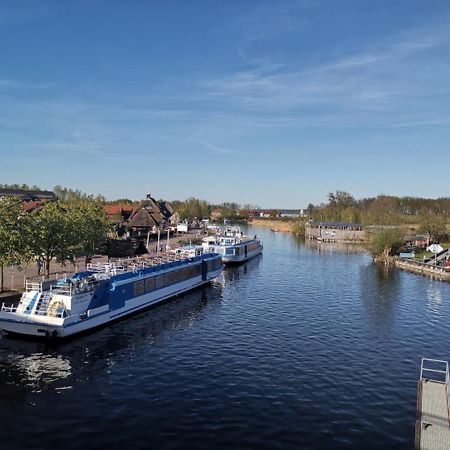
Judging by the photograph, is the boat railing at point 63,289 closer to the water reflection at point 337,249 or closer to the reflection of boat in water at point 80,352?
the reflection of boat in water at point 80,352

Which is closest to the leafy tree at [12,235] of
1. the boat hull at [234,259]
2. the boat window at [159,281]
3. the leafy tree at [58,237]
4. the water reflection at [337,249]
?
the leafy tree at [58,237]

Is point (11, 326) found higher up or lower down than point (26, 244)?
lower down

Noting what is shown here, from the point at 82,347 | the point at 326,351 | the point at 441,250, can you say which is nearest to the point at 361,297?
the point at 326,351

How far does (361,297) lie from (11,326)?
166 feet

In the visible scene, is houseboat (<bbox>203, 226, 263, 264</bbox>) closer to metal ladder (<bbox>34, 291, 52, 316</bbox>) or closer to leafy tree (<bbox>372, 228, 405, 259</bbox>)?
leafy tree (<bbox>372, 228, 405, 259</bbox>)

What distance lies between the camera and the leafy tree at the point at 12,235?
4944 centimetres

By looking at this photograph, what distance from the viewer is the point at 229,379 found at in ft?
116

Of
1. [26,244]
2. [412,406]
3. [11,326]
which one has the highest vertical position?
[26,244]

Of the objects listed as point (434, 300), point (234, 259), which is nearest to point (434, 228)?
point (234, 259)

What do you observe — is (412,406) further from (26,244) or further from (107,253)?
(107,253)

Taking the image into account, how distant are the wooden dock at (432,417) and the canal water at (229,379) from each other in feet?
4.89

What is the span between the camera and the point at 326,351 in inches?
1690

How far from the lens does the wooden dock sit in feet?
81.3

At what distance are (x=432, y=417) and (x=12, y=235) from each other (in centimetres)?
4382
